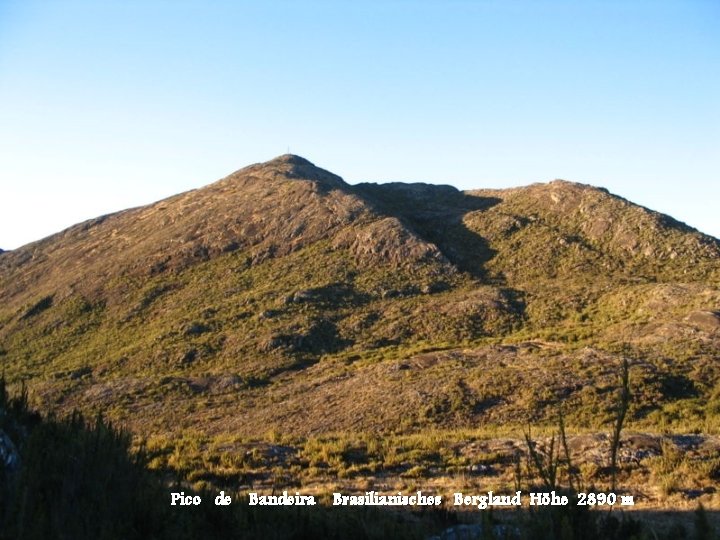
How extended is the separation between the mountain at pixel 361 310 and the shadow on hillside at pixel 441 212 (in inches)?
11.2

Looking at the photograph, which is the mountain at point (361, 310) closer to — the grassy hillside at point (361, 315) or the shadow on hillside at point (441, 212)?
the grassy hillside at point (361, 315)

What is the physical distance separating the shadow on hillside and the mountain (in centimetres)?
29

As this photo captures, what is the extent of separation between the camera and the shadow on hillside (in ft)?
159

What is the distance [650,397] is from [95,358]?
3037cm

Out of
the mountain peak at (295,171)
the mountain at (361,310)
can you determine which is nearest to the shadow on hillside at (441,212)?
the mountain at (361,310)

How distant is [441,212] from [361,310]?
22.7 metres

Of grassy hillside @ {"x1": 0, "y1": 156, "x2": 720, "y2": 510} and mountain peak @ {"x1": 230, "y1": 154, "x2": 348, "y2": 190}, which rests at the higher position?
mountain peak @ {"x1": 230, "y1": 154, "x2": 348, "y2": 190}

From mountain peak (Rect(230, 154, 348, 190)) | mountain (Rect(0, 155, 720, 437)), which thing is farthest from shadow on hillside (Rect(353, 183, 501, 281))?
mountain peak (Rect(230, 154, 348, 190))

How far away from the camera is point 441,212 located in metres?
59.5

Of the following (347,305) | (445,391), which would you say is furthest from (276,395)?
(347,305)

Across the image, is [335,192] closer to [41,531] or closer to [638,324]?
[638,324]

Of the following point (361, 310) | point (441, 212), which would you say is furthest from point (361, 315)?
point (441, 212)

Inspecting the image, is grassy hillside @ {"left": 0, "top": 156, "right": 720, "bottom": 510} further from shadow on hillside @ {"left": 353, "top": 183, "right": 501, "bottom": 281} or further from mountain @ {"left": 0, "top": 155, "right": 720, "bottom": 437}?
shadow on hillside @ {"left": 353, "top": 183, "right": 501, "bottom": 281}

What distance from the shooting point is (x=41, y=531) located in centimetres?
572
